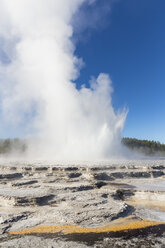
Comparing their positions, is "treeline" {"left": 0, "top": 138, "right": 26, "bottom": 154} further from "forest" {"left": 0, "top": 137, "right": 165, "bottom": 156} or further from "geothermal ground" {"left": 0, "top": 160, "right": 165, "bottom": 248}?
"geothermal ground" {"left": 0, "top": 160, "right": 165, "bottom": 248}

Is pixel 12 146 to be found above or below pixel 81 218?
above

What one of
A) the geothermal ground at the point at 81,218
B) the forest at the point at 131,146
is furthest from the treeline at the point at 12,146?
the geothermal ground at the point at 81,218

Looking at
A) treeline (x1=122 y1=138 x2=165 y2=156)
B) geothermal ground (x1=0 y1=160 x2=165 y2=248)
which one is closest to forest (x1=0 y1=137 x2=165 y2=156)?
treeline (x1=122 y1=138 x2=165 y2=156)

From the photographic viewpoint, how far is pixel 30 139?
243ft

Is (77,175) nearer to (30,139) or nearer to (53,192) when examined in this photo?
(53,192)

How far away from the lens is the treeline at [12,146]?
61509 millimetres

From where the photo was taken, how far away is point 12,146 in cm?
6656

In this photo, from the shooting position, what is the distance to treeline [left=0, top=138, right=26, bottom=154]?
202 ft

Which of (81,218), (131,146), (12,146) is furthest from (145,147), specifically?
(81,218)

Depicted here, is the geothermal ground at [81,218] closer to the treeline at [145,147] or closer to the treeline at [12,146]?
the treeline at [12,146]

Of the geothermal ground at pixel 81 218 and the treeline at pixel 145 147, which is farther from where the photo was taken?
the treeline at pixel 145 147

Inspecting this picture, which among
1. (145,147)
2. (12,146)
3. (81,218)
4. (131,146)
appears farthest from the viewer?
(131,146)

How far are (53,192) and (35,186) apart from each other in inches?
115

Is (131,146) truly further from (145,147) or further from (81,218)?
(81,218)
